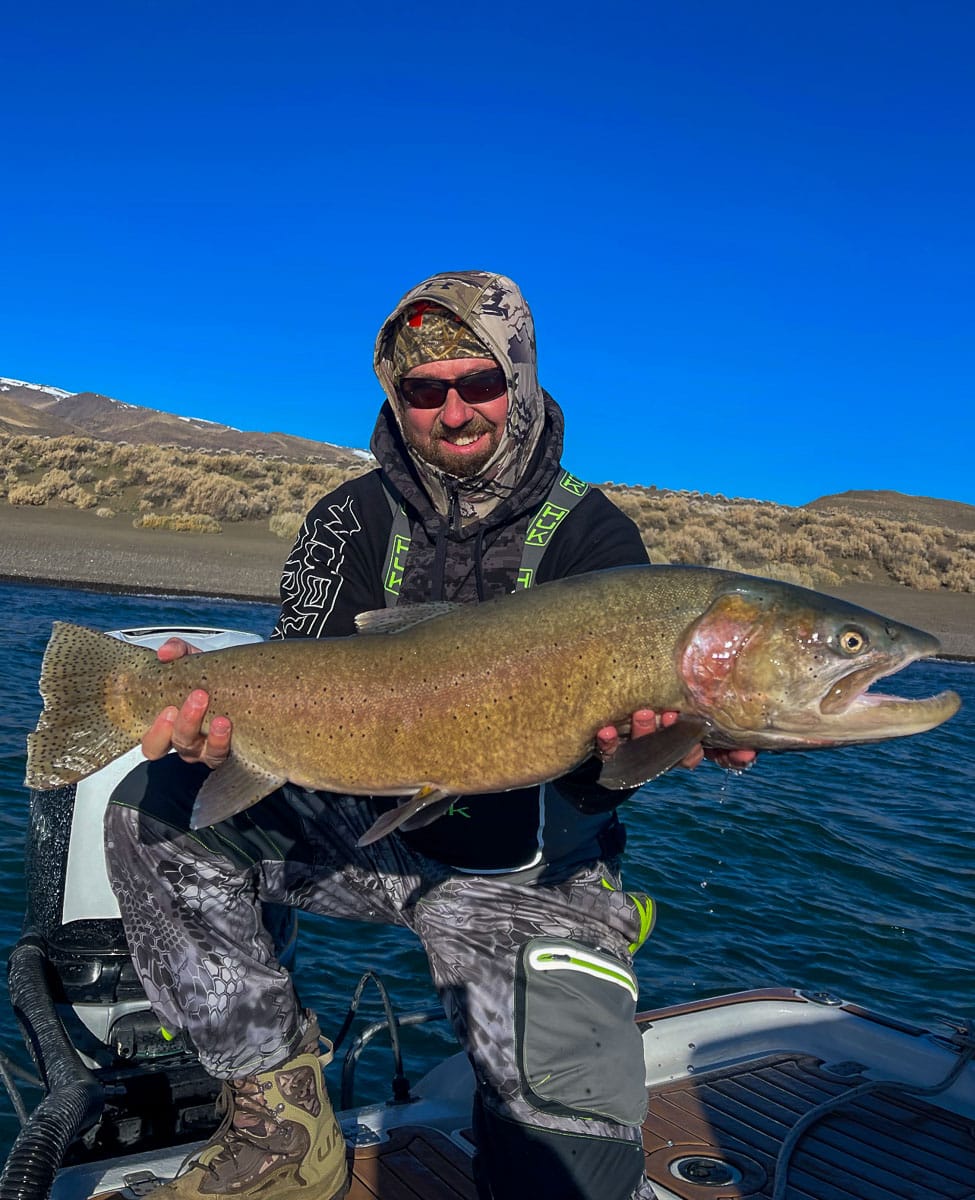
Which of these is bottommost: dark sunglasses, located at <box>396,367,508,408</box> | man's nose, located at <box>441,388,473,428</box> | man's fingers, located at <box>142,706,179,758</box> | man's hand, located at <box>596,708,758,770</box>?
man's fingers, located at <box>142,706,179,758</box>

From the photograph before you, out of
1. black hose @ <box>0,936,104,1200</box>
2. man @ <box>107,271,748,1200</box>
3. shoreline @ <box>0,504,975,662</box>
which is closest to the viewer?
black hose @ <box>0,936,104,1200</box>

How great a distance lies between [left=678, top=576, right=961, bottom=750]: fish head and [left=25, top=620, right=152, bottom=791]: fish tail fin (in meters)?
1.66

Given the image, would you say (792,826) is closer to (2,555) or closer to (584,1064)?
(584,1064)

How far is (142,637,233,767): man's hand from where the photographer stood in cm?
318

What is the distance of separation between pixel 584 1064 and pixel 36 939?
7.28 ft

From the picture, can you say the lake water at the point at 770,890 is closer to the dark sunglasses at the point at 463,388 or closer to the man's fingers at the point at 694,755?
the man's fingers at the point at 694,755

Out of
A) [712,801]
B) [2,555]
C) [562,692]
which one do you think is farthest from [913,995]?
[2,555]

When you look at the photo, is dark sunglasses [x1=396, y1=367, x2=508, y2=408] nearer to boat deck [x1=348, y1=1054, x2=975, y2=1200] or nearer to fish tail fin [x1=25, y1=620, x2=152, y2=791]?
fish tail fin [x1=25, y1=620, x2=152, y2=791]

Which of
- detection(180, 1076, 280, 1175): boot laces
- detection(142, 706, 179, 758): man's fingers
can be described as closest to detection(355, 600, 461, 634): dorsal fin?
detection(142, 706, 179, 758): man's fingers

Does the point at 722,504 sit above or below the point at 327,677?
above

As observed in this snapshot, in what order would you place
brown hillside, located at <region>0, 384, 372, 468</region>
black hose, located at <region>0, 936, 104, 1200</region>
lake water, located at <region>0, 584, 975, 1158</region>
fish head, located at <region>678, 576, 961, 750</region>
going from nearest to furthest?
black hose, located at <region>0, 936, 104, 1200</region>, fish head, located at <region>678, 576, 961, 750</region>, lake water, located at <region>0, 584, 975, 1158</region>, brown hillside, located at <region>0, 384, 372, 468</region>

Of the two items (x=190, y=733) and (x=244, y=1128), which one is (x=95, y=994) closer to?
(x=244, y=1128)

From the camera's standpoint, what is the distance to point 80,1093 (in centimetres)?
312

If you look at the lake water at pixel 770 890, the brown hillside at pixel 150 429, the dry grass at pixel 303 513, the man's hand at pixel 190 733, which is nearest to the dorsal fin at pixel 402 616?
the man's hand at pixel 190 733
